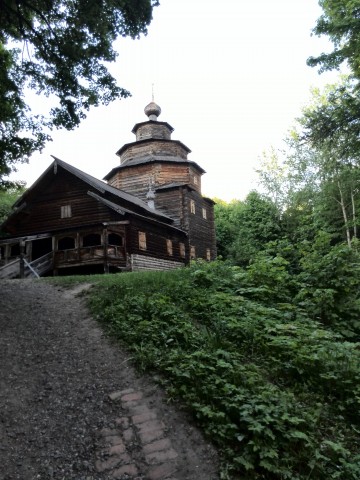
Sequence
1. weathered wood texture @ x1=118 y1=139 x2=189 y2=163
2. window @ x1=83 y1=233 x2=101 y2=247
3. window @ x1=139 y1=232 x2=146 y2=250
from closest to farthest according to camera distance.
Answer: window @ x1=139 y1=232 x2=146 y2=250 < window @ x1=83 y1=233 x2=101 y2=247 < weathered wood texture @ x1=118 y1=139 x2=189 y2=163

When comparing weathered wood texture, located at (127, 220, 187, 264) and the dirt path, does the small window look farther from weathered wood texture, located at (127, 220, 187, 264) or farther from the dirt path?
the dirt path

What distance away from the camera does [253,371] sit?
460 cm

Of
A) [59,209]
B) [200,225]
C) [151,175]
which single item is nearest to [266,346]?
[59,209]

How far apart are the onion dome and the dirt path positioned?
37.6 metres

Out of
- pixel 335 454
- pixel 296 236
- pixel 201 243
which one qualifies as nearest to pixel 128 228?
pixel 201 243

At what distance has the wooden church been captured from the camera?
2073 cm

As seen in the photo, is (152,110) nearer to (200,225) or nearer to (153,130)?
(153,130)

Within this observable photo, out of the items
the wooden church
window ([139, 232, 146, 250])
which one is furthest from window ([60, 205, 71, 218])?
window ([139, 232, 146, 250])

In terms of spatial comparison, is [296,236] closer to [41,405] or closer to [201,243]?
[201,243]

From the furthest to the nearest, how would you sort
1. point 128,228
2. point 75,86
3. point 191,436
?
point 128,228 < point 75,86 < point 191,436

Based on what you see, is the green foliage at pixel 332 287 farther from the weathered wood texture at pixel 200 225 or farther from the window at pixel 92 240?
the weathered wood texture at pixel 200 225

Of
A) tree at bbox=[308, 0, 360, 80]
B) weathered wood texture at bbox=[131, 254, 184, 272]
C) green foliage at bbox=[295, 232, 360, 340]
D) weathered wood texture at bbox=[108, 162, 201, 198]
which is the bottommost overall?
green foliage at bbox=[295, 232, 360, 340]

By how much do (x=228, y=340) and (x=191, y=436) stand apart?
6.88 feet

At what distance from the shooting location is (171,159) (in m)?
32.8
